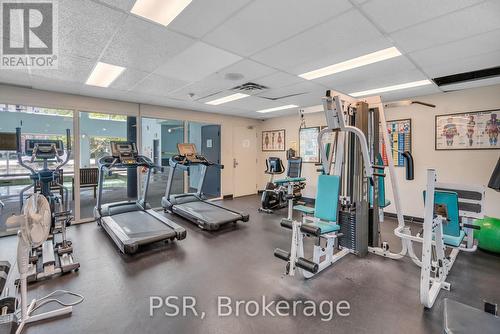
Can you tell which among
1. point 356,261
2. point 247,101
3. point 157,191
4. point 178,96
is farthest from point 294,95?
point 157,191

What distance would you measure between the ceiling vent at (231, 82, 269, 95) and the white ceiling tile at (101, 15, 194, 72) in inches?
56.6

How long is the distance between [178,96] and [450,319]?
4.79 meters

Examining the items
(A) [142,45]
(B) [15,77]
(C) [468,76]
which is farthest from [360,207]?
(B) [15,77]

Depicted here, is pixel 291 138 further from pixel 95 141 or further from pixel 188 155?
pixel 95 141

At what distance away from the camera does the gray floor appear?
194 cm

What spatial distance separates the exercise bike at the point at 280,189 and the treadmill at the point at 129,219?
7.33ft

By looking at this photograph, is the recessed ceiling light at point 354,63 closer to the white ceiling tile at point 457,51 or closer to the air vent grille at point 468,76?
the white ceiling tile at point 457,51

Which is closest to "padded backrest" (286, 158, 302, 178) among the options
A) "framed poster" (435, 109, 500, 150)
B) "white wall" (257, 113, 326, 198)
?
"white wall" (257, 113, 326, 198)

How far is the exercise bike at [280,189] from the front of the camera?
5.27 metres

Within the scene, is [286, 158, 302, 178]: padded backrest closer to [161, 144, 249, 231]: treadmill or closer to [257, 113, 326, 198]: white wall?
[257, 113, 326, 198]: white wall

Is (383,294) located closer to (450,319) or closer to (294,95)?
(450,319)

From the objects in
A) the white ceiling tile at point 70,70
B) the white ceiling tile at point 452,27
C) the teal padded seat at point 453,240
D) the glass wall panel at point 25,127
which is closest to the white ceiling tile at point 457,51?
the white ceiling tile at point 452,27

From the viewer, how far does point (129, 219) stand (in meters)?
4.14

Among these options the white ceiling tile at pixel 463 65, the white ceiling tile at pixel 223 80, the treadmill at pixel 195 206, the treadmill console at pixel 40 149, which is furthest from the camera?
the treadmill at pixel 195 206
